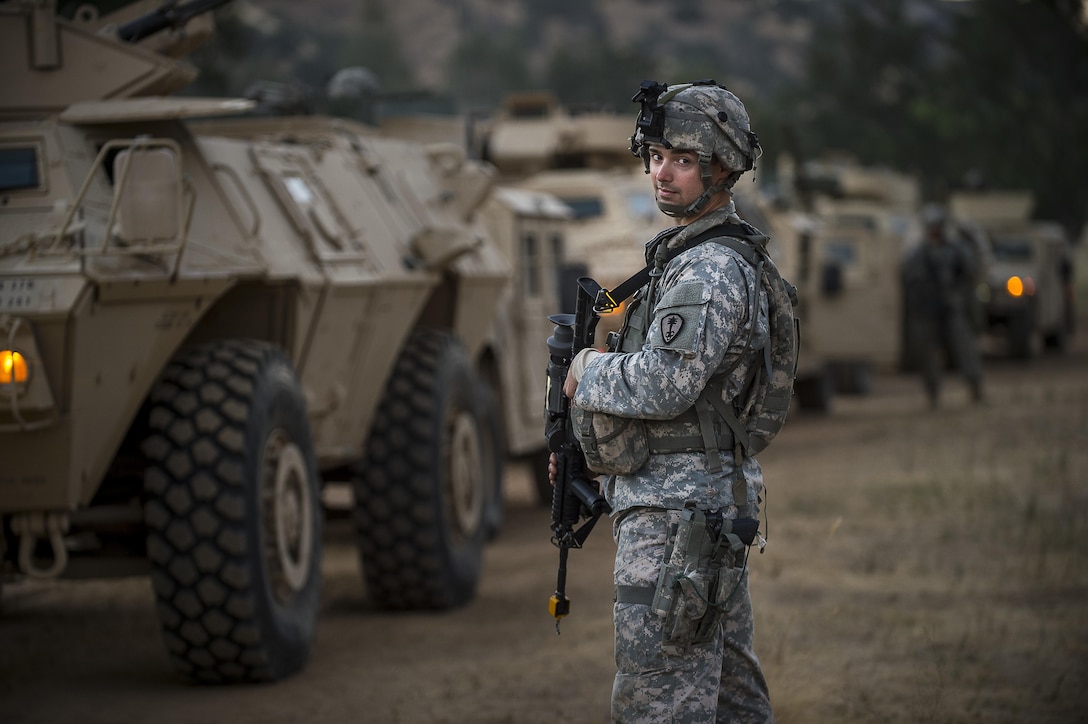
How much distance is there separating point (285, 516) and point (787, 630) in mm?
2025

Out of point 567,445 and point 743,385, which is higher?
point 743,385

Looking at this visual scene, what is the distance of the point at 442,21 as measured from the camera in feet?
276

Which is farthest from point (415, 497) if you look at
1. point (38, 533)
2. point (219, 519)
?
point (38, 533)

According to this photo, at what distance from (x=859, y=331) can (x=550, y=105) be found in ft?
11.8

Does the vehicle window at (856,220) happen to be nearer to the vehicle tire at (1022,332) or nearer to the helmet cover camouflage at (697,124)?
the vehicle tire at (1022,332)

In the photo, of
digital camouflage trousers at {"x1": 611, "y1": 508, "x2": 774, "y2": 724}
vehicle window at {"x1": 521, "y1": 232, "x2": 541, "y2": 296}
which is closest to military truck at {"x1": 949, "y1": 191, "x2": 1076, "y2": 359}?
vehicle window at {"x1": 521, "y1": 232, "x2": 541, "y2": 296}

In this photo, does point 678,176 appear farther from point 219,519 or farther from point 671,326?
point 219,519

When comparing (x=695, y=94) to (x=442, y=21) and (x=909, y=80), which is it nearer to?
(x=909, y=80)

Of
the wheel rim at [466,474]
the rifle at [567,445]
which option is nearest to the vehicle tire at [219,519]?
the wheel rim at [466,474]

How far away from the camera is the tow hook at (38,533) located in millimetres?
5836

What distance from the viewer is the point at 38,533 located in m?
5.86

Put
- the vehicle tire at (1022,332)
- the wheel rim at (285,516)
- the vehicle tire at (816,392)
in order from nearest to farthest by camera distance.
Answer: the wheel rim at (285,516), the vehicle tire at (816,392), the vehicle tire at (1022,332)

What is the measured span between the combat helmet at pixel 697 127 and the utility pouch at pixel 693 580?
74 cm

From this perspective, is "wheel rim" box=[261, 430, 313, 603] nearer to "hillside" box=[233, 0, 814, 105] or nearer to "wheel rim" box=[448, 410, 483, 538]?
"wheel rim" box=[448, 410, 483, 538]
